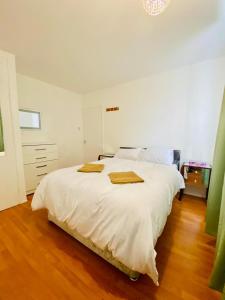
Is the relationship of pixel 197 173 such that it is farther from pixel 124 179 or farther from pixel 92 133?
pixel 92 133

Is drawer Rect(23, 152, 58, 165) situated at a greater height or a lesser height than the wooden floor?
greater

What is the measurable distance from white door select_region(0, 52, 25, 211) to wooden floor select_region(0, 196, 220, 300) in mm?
549

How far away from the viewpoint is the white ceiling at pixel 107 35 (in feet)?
4.67

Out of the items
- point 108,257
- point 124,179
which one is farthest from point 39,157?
point 108,257

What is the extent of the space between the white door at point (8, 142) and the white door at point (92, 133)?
208 cm

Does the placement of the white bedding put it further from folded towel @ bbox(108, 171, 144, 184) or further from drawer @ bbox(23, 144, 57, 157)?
drawer @ bbox(23, 144, 57, 157)

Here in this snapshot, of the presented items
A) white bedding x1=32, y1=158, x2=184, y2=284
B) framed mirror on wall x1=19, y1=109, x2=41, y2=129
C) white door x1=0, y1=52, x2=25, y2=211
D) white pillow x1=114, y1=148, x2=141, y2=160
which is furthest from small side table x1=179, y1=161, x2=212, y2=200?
framed mirror on wall x1=19, y1=109, x2=41, y2=129

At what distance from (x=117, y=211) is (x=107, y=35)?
2084 millimetres

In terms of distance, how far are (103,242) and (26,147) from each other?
7.81 feet

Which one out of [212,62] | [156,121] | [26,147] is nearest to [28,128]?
[26,147]

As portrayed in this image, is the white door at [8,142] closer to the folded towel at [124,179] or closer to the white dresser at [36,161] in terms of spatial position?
the white dresser at [36,161]

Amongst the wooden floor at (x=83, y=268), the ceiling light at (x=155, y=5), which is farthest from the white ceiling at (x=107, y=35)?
the wooden floor at (x=83, y=268)

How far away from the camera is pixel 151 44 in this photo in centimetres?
198

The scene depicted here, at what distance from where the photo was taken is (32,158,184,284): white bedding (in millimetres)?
1009
